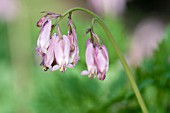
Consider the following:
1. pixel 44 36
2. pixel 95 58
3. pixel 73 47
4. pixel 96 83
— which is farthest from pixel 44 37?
pixel 96 83

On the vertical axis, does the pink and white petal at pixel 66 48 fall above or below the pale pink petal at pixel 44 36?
below

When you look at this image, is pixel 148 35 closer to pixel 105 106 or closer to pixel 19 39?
pixel 19 39

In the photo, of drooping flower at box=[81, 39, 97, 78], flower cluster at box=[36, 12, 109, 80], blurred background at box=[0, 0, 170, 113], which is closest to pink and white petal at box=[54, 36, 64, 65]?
flower cluster at box=[36, 12, 109, 80]

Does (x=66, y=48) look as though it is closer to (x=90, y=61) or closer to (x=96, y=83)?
(x=90, y=61)

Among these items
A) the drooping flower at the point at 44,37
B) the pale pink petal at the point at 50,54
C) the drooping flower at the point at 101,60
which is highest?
the drooping flower at the point at 44,37

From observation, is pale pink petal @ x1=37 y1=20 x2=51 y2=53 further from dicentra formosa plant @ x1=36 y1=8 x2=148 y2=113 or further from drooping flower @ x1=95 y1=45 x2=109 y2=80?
drooping flower @ x1=95 y1=45 x2=109 y2=80

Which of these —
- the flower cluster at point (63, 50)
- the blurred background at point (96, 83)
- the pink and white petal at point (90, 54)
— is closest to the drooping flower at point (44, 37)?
the flower cluster at point (63, 50)

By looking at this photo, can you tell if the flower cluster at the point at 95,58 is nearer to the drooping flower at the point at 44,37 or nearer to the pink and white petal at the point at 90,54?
the pink and white petal at the point at 90,54
